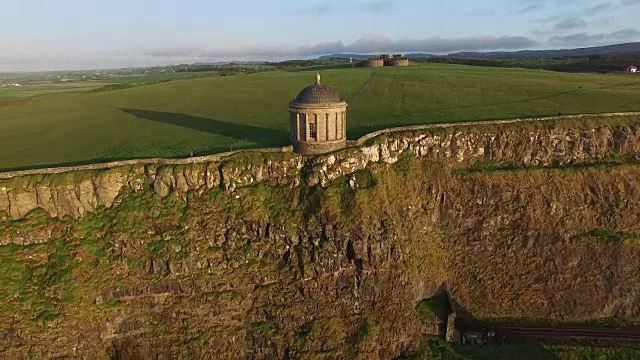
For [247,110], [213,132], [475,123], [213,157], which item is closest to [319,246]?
[213,157]

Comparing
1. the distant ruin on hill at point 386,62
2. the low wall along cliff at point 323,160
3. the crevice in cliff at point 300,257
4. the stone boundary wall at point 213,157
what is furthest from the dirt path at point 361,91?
the crevice in cliff at point 300,257

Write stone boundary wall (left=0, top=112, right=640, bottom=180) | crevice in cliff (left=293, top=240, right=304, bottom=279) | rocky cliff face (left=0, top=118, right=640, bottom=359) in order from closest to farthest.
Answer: rocky cliff face (left=0, top=118, right=640, bottom=359)
crevice in cliff (left=293, top=240, right=304, bottom=279)
stone boundary wall (left=0, top=112, right=640, bottom=180)

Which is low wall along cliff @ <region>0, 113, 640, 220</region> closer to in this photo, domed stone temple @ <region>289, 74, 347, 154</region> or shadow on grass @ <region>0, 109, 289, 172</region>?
domed stone temple @ <region>289, 74, 347, 154</region>

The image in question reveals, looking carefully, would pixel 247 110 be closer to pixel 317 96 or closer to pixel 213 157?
pixel 213 157

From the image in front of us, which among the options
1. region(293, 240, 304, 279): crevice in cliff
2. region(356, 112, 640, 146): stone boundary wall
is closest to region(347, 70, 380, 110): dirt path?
region(356, 112, 640, 146): stone boundary wall

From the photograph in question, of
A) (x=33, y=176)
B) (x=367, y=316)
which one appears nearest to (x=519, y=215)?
(x=367, y=316)
